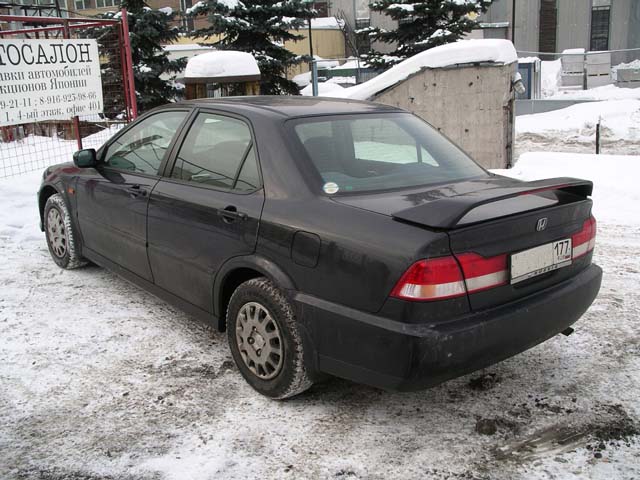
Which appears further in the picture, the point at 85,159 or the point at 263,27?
the point at 263,27

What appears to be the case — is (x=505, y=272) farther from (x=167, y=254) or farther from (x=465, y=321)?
(x=167, y=254)

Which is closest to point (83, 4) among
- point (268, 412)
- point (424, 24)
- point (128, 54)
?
point (424, 24)

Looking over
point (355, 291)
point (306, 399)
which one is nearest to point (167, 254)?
point (306, 399)

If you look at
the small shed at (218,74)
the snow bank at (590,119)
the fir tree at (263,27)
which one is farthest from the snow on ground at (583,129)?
the fir tree at (263,27)

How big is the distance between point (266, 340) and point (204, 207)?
2.89ft

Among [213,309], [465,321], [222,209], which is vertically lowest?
[213,309]

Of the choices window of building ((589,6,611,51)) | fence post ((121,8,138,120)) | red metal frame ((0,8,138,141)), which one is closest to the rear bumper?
red metal frame ((0,8,138,141))

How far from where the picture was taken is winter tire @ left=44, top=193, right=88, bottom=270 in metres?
5.29

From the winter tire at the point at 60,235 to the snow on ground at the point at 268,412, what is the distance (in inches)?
31.9

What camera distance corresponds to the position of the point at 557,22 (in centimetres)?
3319

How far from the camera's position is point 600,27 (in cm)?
3306

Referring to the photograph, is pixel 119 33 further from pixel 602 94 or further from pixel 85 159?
pixel 602 94

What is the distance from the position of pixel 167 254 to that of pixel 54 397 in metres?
1.04

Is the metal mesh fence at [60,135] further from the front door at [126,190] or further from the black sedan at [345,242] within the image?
the black sedan at [345,242]
